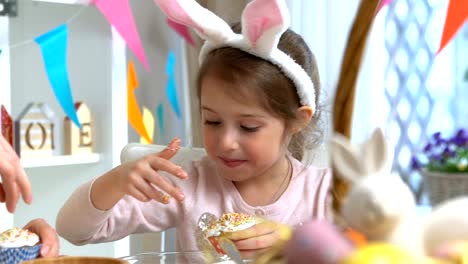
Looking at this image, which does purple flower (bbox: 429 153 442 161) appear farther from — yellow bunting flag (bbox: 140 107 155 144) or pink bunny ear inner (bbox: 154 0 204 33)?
pink bunny ear inner (bbox: 154 0 204 33)

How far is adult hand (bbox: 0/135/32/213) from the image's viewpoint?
643 mm

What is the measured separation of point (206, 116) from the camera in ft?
3.63

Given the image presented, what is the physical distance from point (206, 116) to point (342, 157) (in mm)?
797

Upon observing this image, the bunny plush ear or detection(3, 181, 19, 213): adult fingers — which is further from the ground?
the bunny plush ear

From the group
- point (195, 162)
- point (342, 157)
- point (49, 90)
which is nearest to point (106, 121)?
point (49, 90)

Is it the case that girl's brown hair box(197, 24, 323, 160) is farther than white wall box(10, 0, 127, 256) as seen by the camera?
No

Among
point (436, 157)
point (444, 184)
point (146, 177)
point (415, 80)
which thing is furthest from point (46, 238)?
point (415, 80)

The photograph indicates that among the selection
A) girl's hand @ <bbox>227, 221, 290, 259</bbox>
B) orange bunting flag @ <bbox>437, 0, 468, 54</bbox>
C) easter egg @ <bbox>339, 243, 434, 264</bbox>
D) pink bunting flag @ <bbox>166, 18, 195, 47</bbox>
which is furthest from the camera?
pink bunting flag @ <bbox>166, 18, 195, 47</bbox>

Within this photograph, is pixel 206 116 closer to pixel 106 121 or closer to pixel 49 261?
pixel 49 261

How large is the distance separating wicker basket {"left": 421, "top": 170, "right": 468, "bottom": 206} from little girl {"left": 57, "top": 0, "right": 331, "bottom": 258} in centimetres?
115

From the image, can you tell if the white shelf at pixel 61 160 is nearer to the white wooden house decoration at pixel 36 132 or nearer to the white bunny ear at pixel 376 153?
the white wooden house decoration at pixel 36 132

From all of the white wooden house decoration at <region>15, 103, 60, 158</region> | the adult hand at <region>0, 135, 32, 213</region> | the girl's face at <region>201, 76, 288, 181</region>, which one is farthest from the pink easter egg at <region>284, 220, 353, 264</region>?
the white wooden house decoration at <region>15, 103, 60, 158</region>

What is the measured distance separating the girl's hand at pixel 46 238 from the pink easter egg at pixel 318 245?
54 cm

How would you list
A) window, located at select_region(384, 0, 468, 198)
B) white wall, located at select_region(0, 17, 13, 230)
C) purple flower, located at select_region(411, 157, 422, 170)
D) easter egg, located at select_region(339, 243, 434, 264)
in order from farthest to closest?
window, located at select_region(384, 0, 468, 198) < purple flower, located at select_region(411, 157, 422, 170) < white wall, located at select_region(0, 17, 13, 230) < easter egg, located at select_region(339, 243, 434, 264)
